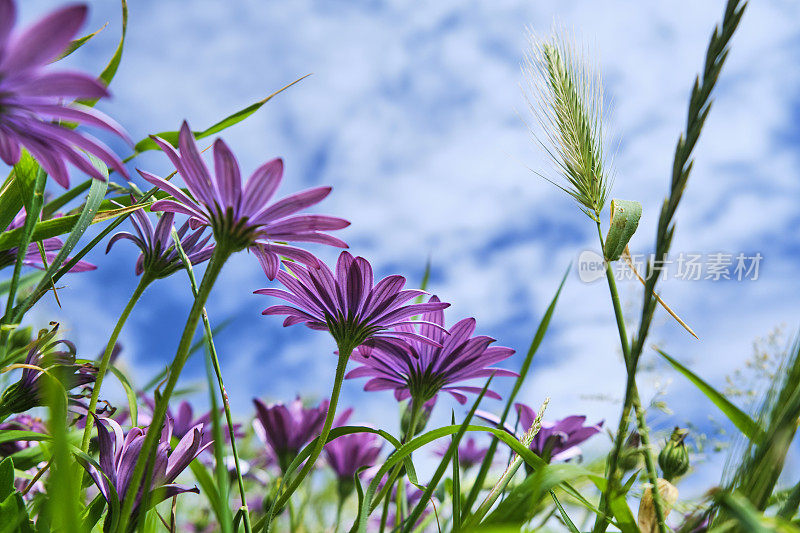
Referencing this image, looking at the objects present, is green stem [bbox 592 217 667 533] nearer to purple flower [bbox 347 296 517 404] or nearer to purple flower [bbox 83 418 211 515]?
purple flower [bbox 347 296 517 404]

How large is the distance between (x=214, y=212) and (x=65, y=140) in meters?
0.16

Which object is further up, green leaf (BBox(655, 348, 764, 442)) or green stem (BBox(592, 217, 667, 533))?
green leaf (BBox(655, 348, 764, 442))

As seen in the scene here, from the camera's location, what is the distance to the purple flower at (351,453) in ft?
4.62

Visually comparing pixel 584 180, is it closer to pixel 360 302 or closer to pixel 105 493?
pixel 360 302

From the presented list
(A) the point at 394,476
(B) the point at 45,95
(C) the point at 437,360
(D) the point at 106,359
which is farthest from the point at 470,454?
(B) the point at 45,95

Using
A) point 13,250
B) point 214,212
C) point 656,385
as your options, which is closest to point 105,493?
point 214,212

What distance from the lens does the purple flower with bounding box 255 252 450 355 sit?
81 cm

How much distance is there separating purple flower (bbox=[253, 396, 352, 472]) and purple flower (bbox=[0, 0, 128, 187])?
0.66m

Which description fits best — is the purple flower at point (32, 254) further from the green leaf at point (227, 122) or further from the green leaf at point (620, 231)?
the green leaf at point (620, 231)

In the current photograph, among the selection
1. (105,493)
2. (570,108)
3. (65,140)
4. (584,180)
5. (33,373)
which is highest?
(570,108)

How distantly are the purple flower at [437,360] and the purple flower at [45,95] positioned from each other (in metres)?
0.50

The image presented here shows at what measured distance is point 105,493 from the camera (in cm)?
70

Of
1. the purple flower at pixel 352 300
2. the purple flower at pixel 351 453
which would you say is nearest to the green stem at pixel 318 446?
the purple flower at pixel 352 300

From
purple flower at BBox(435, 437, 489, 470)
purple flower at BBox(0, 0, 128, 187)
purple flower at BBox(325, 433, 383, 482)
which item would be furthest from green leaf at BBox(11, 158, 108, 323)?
purple flower at BBox(435, 437, 489, 470)
